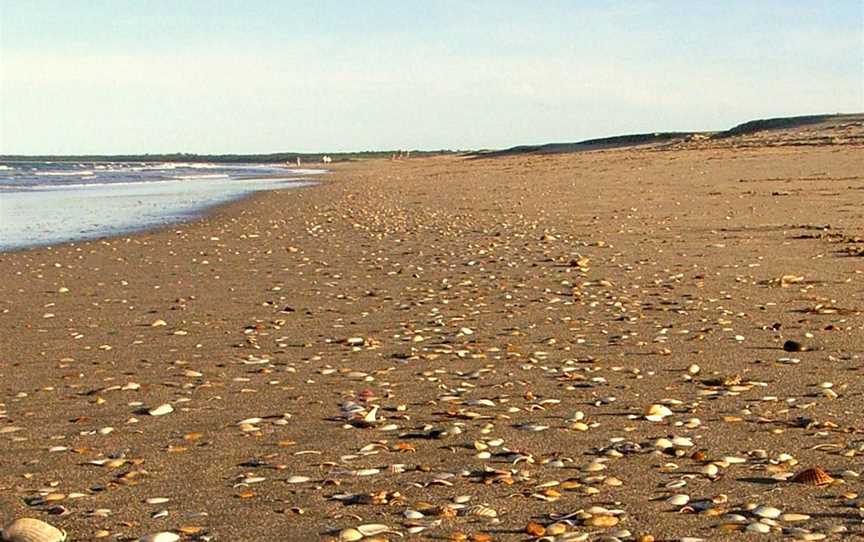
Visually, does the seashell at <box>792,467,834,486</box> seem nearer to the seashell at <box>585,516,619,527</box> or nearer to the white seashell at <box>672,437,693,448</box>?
the white seashell at <box>672,437,693,448</box>

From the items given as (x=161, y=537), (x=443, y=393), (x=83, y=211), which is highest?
(x=161, y=537)

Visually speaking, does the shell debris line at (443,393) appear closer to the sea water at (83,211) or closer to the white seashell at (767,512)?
the white seashell at (767,512)

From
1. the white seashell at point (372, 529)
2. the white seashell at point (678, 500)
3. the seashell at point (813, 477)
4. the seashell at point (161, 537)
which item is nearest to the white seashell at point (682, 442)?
the seashell at point (813, 477)

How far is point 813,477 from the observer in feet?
16.5

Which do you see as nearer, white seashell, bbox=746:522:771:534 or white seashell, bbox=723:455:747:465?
white seashell, bbox=746:522:771:534

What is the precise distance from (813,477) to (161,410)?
3.89 meters

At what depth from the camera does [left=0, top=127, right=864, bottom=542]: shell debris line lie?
4.82 meters

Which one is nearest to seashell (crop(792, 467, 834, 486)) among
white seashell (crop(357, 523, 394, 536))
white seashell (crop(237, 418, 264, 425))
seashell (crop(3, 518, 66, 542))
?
white seashell (crop(357, 523, 394, 536))

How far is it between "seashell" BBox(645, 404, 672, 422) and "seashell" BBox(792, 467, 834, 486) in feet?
4.25

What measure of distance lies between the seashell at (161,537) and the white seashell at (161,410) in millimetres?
2324

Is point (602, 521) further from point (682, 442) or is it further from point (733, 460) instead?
point (682, 442)

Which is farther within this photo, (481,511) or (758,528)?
(481,511)

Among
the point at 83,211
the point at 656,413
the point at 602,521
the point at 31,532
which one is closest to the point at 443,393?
the point at 656,413

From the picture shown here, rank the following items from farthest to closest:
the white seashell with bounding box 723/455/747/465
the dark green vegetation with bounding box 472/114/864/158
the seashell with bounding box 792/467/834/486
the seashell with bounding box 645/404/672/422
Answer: the dark green vegetation with bounding box 472/114/864/158 → the seashell with bounding box 645/404/672/422 → the white seashell with bounding box 723/455/747/465 → the seashell with bounding box 792/467/834/486
